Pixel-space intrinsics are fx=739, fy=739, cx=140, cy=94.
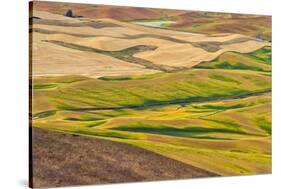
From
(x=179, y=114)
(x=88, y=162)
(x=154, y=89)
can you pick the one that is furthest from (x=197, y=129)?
(x=88, y=162)

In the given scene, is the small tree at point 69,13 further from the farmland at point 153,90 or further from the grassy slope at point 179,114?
the grassy slope at point 179,114

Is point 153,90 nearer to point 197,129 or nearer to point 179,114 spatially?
point 179,114

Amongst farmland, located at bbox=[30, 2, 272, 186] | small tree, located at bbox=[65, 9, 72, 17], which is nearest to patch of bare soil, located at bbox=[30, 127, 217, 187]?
farmland, located at bbox=[30, 2, 272, 186]

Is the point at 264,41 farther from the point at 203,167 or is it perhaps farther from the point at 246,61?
the point at 203,167

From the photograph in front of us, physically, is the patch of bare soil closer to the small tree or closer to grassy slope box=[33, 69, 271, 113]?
grassy slope box=[33, 69, 271, 113]

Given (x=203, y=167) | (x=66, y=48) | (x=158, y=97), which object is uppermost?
(x=66, y=48)

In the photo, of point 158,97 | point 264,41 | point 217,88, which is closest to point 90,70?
point 158,97

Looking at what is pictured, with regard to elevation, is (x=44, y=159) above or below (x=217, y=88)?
below
